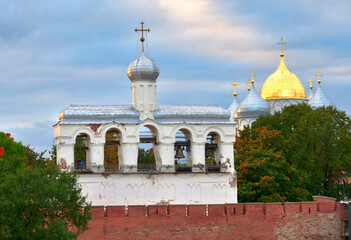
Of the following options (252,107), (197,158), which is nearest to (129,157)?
(197,158)

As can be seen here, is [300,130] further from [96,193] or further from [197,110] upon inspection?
[96,193]

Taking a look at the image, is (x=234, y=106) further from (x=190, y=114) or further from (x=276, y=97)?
(x=190, y=114)

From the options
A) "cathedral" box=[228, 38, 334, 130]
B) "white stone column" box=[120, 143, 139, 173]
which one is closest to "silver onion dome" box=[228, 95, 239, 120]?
"cathedral" box=[228, 38, 334, 130]

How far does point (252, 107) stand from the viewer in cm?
8956

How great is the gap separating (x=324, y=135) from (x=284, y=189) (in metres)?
8.41

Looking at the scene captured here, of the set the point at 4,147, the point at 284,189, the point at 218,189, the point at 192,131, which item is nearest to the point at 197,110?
the point at 192,131

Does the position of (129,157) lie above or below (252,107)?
below

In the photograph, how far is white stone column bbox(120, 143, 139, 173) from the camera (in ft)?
162

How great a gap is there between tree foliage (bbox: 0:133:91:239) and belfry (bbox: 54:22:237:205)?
956cm

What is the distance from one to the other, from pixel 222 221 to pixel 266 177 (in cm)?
1082

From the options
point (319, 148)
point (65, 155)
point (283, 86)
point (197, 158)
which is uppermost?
point (283, 86)

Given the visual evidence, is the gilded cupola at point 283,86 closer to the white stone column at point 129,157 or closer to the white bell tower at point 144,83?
the white bell tower at point 144,83

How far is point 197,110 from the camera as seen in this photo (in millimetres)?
50969

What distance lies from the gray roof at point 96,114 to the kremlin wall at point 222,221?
7277 mm
